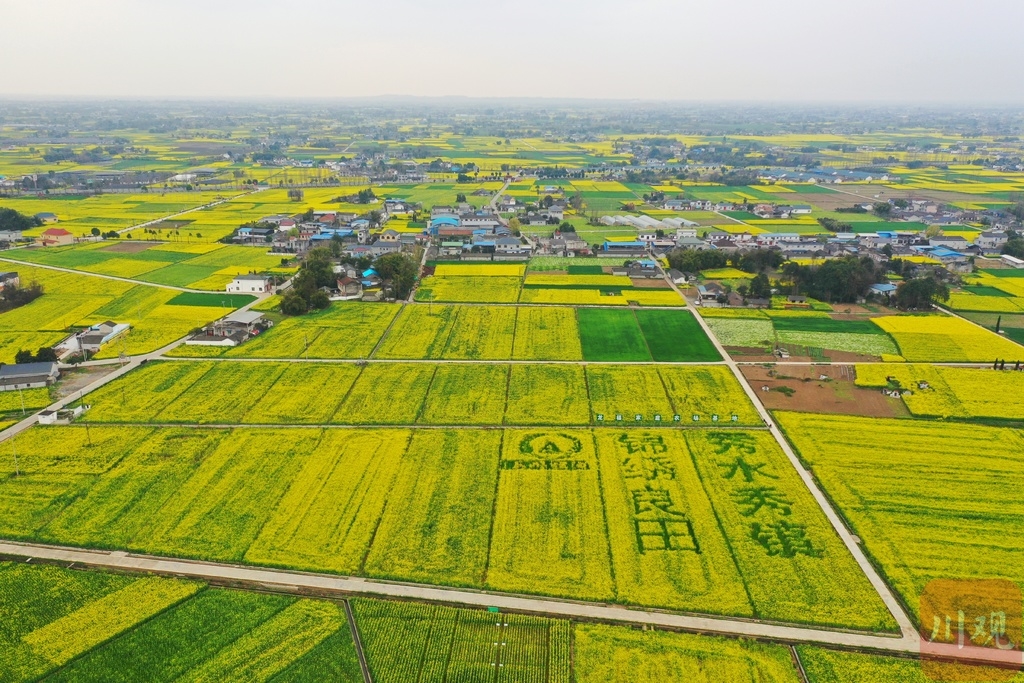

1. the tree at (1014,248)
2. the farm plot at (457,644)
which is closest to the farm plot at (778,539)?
the farm plot at (457,644)

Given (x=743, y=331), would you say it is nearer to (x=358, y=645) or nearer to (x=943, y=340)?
(x=943, y=340)

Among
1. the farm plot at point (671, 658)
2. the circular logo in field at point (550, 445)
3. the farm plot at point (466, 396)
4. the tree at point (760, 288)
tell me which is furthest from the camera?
the tree at point (760, 288)

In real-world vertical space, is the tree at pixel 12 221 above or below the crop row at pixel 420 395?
above

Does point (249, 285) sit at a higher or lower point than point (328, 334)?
higher

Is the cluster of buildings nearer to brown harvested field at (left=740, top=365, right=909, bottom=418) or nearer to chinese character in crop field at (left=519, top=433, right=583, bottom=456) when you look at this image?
brown harvested field at (left=740, top=365, right=909, bottom=418)

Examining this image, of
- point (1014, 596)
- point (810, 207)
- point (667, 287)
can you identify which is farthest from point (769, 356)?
point (810, 207)

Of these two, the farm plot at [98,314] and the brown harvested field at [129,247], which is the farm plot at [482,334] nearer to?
the farm plot at [98,314]

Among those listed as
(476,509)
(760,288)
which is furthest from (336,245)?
(476,509)
